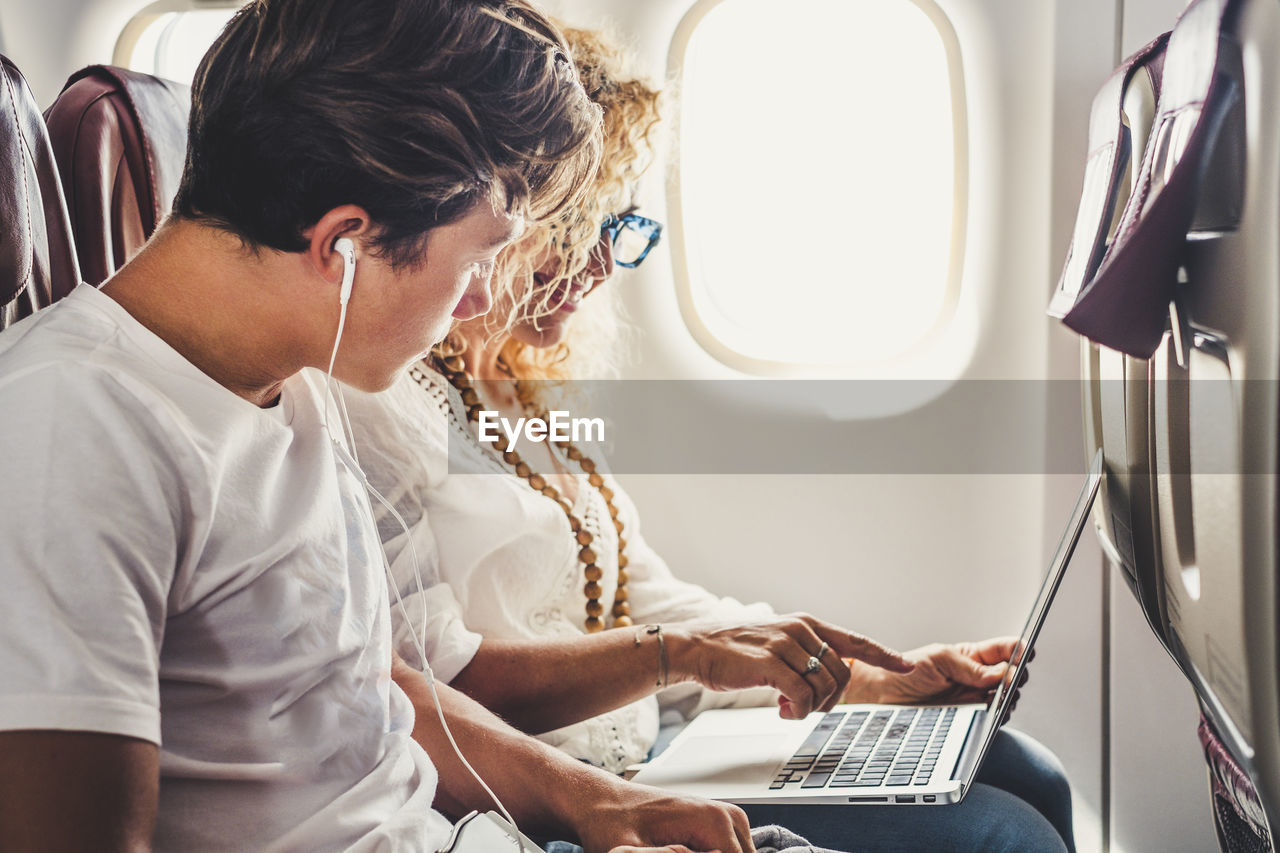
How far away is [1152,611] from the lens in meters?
1.01

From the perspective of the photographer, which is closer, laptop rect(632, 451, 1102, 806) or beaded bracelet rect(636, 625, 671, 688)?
laptop rect(632, 451, 1102, 806)

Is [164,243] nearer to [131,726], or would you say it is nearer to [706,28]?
[131,726]

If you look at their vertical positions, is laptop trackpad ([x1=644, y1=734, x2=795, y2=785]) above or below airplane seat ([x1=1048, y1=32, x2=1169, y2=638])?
below

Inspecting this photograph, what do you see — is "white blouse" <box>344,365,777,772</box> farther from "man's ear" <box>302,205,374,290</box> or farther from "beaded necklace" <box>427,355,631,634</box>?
"man's ear" <box>302,205,374,290</box>

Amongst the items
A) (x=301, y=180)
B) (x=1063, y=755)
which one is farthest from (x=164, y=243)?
(x=1063, y=755)

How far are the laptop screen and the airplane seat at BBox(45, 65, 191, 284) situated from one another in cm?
102

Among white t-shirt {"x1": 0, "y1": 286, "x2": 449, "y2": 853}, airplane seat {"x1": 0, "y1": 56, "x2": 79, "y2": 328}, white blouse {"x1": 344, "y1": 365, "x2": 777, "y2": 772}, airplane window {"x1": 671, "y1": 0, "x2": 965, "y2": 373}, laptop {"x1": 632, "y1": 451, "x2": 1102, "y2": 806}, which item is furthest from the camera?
airplane window {"x1": 671, "y1": 0, "x2": 965, "y2": 373}

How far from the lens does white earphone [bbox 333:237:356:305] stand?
73 cm

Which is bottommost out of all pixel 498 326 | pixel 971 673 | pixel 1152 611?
pixel 971 673

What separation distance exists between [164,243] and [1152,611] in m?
0.92

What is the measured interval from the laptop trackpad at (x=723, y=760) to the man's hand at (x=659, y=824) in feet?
0.61

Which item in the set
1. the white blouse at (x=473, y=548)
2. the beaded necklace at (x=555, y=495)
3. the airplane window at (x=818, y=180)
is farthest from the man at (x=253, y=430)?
the airplane window at (x=818, y=180)

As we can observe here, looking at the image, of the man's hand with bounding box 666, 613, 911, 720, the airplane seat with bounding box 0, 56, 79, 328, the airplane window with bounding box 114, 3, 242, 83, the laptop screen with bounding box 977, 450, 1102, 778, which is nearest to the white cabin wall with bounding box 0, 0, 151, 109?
the airplane window with bounding box 114, 3, 242, 83

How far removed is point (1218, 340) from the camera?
2.25 feet
